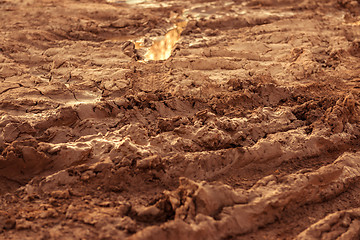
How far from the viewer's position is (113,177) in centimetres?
241

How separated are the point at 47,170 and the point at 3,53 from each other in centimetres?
224

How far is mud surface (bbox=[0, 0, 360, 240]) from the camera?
6.99 feet

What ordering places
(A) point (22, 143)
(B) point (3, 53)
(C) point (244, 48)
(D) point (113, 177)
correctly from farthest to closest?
(C) point (244, 48), (B) point (3, 53), (A) point (22, 143), (D) point (113, 177)

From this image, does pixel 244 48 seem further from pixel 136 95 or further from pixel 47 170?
pixel 47 170

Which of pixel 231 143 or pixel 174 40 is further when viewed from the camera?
pixel 174 40

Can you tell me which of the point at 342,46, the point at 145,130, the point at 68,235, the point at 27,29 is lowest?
the point at 68,235

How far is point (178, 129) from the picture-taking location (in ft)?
9.28

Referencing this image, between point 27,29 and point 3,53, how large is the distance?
0.73 m

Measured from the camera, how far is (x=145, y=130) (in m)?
2.86

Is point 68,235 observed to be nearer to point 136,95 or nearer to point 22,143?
point 22,143

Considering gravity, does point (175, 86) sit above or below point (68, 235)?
above

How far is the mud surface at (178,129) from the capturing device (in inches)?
83.9

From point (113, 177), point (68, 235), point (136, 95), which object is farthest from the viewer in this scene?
point (136, 95)

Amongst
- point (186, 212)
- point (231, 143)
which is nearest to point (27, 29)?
point (231, 143)
